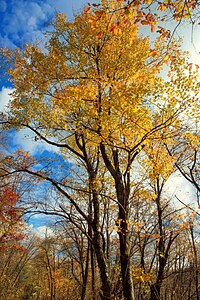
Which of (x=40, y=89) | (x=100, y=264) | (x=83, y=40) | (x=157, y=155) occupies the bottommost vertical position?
(x=100, y=264)

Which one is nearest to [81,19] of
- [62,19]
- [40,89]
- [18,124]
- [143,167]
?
[62,19]

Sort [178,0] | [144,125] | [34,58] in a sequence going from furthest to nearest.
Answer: [34,58] < [144,125] < [178,0]

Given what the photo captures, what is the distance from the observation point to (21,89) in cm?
632

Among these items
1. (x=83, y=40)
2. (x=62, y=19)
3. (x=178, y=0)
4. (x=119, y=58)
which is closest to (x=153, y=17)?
(x=178, y=0)

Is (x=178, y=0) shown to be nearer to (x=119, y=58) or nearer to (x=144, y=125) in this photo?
(x=144, y=125)

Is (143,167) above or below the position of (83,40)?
below

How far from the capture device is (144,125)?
15.7 feet

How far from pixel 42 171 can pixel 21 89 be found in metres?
2.41

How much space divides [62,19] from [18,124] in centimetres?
346

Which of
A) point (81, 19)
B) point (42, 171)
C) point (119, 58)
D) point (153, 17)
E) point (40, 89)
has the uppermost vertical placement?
point (81, 19)

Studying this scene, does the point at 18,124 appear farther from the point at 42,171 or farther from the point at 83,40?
the point at 83,40

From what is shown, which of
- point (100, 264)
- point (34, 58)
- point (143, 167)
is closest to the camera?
point (100, 264)

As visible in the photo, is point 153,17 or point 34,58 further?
point 34,58

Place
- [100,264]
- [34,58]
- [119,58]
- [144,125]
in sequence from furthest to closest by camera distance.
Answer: [34,58]
[119,58]
[100,264]
[144,125]
